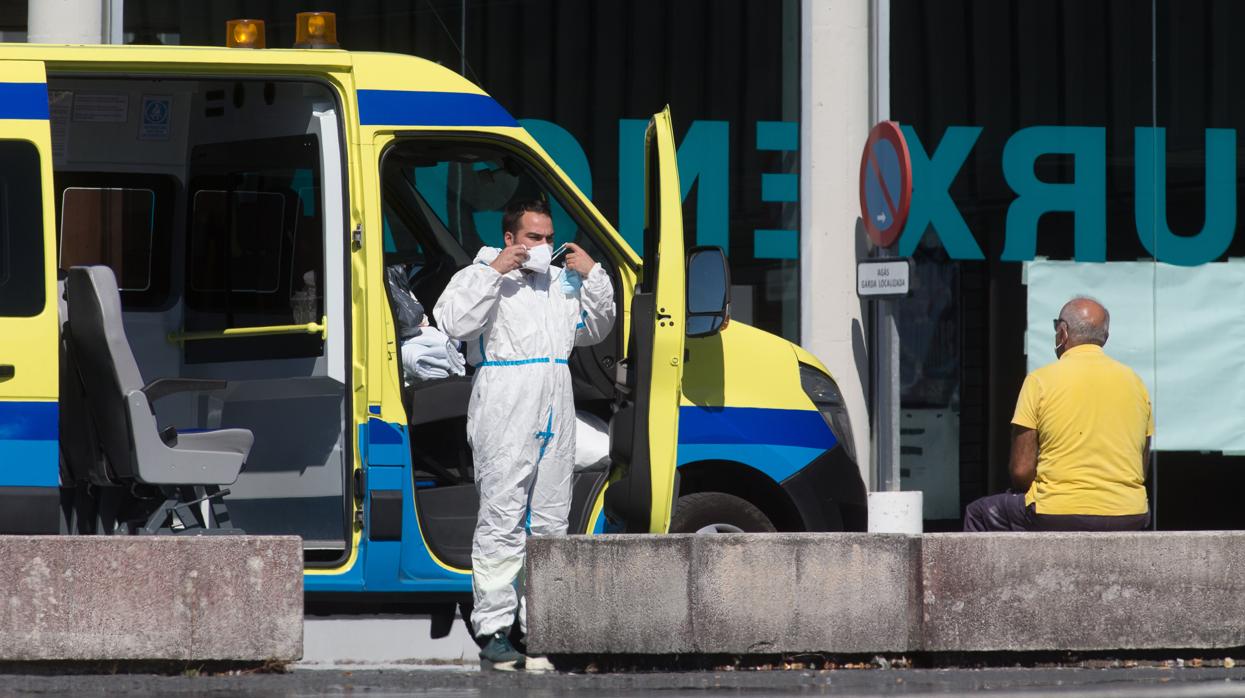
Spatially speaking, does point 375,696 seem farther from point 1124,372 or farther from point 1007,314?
point 1007,314

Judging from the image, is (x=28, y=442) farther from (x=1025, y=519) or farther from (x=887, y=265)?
(x=887, y=265)

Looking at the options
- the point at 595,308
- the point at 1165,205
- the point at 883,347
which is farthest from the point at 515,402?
the point at 1165,205

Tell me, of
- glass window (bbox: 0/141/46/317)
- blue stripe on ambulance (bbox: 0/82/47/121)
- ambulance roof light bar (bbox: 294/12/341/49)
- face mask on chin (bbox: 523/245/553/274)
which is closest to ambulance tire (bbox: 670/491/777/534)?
face mask on chin (bbox: 523/245/553/274)

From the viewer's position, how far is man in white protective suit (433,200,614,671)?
6.41 meters

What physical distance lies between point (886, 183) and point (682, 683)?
398 cm

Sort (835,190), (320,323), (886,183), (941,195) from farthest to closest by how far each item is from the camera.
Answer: (941,195) → (835,190) → (886,183) → (320,323)

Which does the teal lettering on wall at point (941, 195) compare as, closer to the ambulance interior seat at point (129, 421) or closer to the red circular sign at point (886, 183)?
the red circular sign at point (886, 183)

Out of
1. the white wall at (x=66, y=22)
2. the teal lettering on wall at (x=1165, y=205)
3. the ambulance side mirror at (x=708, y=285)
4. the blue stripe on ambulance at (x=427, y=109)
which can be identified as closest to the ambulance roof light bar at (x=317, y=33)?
the blue stripe on ambulance at (x=427, y=109)

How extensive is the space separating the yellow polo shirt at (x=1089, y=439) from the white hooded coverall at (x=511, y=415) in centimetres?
184

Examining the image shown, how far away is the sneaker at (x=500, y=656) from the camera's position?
6328mm

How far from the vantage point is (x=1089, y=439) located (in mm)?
6891

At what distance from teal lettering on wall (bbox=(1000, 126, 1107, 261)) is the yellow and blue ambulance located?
3437 millimetres

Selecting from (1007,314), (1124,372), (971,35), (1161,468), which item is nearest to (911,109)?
(971,35)

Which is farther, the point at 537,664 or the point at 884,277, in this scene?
the point at 884,277
